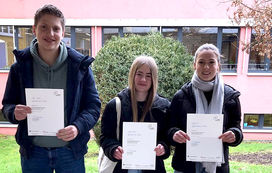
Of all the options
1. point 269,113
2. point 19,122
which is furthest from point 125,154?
point 269,113

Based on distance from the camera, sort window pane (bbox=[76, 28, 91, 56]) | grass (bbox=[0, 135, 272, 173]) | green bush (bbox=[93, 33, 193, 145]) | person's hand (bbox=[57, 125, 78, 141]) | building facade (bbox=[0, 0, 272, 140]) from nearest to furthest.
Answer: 1. person's hand (bbox=[57, 125, 78, 141])
2. green bush (bbox=[93, 33, 193, 145])
3. grass (bbox=[0, 135, 272, 173])
4. building facade (bbox=[0, 0, 272, 140])
5. window pane (bbox=[76, 28, 91, 56])

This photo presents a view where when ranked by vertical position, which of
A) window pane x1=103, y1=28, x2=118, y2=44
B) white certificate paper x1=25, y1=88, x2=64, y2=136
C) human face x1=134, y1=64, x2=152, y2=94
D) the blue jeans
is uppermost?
window pane x1=103, y1=28, x2=118, y2=44

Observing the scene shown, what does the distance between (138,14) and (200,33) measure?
232 centimetres

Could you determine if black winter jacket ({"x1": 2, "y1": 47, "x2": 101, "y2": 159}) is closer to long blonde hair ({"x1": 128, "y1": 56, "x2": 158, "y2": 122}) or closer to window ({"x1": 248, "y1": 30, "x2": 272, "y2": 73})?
long blonde hair ({"x1": 128, "y1": 56, "x2": 158, "y2": 122})

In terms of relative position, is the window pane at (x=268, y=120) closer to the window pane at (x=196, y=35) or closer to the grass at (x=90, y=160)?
the grass at (x=90, y=160)

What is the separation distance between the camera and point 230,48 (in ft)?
26.3

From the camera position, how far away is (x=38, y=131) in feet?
5.73

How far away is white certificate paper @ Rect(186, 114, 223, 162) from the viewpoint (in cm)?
179

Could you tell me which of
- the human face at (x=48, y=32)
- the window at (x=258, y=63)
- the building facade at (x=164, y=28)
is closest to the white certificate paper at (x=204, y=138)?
the human face at (x=48, y=32)

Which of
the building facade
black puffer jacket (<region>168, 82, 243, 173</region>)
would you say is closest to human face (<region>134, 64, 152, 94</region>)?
black puffer jacket (<region>168, 82, 243, 173</region>)

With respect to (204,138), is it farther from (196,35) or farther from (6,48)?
(6,48)

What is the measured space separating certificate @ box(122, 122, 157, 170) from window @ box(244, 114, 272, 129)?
7.71 metres

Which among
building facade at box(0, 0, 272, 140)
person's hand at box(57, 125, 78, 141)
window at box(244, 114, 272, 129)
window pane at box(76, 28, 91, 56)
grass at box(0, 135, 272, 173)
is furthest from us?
window at box(244, 114, 272, 129)

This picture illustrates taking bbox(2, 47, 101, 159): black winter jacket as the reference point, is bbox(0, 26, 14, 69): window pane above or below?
above
